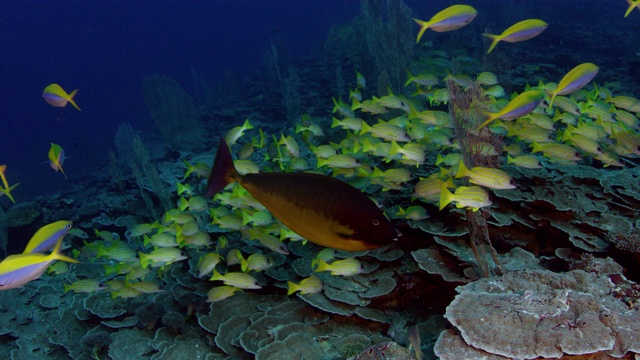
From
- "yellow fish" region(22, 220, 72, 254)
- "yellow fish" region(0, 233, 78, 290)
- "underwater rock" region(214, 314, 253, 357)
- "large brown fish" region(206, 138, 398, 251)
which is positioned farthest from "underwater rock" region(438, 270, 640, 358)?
"yellow fish" region(22, 220, 72, 254)

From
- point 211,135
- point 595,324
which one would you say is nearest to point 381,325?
point 595,324

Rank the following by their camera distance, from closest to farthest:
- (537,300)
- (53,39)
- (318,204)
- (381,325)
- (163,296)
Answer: (318,204), (537,300), (381,325), (163,296), (53,39)

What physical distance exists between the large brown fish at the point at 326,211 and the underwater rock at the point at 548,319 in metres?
1.72

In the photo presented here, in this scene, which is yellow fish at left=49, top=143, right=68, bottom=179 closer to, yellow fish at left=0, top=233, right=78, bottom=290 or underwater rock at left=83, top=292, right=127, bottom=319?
underwater rock at left=83, top=292, right=127, bottom=319

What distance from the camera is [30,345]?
520 centimetres

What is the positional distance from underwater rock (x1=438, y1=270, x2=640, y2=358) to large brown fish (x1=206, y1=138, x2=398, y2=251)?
172 centimetres

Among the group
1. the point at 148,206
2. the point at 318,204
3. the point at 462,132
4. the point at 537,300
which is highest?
the point at 318,204

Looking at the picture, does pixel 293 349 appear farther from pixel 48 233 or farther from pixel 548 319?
pixel 48 233

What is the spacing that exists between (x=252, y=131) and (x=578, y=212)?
12077 mm

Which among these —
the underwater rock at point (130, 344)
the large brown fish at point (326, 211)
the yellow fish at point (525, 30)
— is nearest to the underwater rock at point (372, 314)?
the underwater rock at point (130, 344)

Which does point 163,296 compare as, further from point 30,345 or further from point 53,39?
point 53,39

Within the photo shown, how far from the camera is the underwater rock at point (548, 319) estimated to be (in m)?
2.37

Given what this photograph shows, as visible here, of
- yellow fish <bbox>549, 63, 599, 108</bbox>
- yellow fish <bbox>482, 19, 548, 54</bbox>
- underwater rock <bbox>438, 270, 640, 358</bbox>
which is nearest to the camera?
underwater rock <bbox>438, 270, 640, 358</bbox>

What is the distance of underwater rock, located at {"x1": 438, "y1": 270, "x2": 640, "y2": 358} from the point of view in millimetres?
2373
